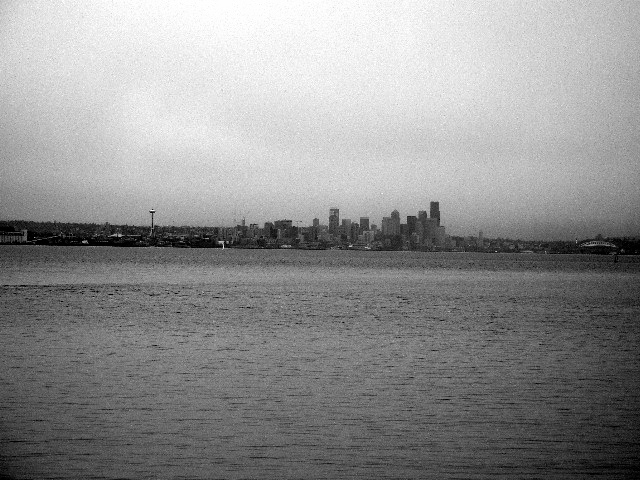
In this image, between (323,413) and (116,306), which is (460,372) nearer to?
(323,413)

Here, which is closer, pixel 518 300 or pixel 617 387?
pixel 617 387

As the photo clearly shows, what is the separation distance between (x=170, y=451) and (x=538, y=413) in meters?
8.72

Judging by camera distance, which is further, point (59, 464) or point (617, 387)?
point (617, 387)

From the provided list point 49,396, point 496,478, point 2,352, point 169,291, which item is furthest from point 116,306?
point 496,478

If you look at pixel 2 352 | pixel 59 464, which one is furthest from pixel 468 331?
pixel 59 464

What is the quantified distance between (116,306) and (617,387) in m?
31.8

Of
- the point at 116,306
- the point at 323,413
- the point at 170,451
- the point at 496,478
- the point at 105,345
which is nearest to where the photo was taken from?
the point at 496,478

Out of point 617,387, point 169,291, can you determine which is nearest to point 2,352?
point 617,387

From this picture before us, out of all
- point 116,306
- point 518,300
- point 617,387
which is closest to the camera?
point 617,387

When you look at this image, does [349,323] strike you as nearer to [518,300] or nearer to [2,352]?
[2,352]

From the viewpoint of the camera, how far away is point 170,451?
42.9 feet

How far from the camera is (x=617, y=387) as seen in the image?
1953cm

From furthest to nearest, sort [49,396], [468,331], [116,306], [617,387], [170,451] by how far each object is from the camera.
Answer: [116,306], [468,331], [617,387], [49,396], [170,451]

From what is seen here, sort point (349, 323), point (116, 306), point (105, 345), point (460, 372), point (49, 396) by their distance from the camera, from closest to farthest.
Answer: point (49, 396) < point (460, 372) < point (105, 345) < point (349, 323) < point (116, 306)
